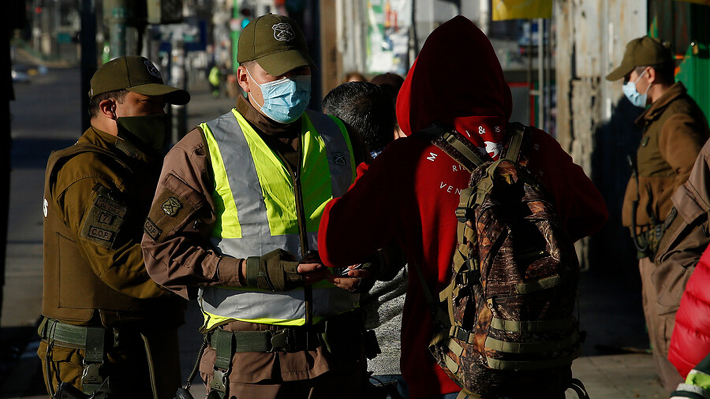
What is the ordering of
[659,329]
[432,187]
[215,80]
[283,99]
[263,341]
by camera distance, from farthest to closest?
[215,80], [659,329], [283,99], [263,341], [432,187]

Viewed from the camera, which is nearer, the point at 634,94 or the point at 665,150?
the point at 665,150

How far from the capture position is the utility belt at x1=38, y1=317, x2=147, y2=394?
12.5 feet

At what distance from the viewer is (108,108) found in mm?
4156

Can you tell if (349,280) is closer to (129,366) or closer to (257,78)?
(257,78)

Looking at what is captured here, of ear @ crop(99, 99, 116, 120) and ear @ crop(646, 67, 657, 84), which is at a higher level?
ear @ crop(99, 99, 116, 120)

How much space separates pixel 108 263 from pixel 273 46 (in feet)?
3.71

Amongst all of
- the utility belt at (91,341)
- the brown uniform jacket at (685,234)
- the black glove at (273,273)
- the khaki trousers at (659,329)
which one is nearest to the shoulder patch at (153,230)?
the black glove at (273,273)

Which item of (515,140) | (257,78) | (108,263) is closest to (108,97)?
(108,263)

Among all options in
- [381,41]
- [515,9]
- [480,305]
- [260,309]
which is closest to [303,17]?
[515,9]

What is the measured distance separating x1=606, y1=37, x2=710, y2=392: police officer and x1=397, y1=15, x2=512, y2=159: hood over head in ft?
10.8

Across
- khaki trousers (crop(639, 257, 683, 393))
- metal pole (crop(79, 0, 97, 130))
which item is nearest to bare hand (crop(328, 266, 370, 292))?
khaki trousers (crop(639, 257, 683, 393))

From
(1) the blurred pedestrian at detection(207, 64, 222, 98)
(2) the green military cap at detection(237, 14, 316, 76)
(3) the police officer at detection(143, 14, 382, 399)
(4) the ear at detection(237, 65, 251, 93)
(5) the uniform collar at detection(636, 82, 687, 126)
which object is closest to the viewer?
(3) the police officer at detection(143, 14, 382, 399)

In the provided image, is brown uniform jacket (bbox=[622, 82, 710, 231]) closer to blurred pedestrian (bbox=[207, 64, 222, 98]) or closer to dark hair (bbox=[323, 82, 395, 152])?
A: dark hair (bbox=[323, 82, 395, 152])

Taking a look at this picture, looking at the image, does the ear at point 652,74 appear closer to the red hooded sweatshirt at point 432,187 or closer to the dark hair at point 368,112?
the dark hair at point 368,112
